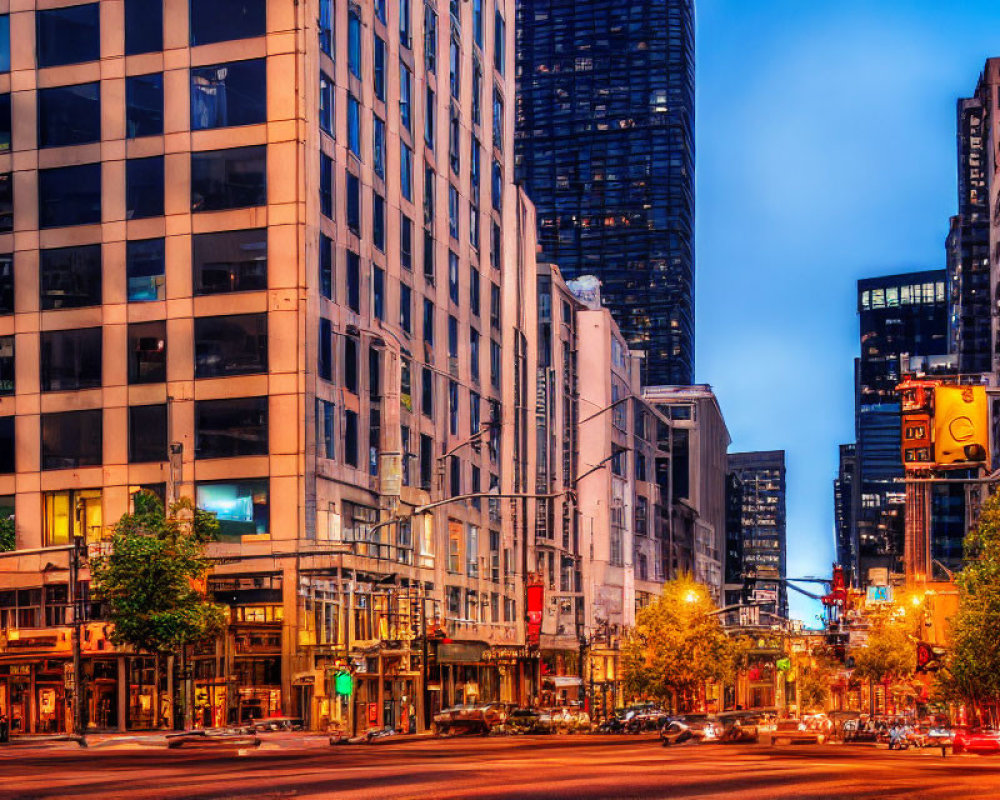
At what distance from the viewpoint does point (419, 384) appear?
90.2 metres

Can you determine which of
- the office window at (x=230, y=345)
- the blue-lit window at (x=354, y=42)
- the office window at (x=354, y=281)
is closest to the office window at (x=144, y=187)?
the office window at (x=230, y=345)

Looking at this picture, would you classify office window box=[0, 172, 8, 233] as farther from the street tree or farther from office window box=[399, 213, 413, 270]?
the street tree

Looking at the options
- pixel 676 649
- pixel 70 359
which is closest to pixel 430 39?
pixel 70 359

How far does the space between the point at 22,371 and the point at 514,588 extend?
141ft

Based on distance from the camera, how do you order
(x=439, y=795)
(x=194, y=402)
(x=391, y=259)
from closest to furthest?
(x=439, y=795) → (x=194, y=402) → (x=391, y=259)

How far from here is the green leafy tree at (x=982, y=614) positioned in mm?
70375

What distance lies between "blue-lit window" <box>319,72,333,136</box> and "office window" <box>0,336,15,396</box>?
1969cm

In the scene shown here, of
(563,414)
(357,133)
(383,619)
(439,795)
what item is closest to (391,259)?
(357,133)

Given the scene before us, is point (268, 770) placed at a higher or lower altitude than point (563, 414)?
lower

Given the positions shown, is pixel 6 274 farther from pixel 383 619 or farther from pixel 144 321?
pixel 383 619

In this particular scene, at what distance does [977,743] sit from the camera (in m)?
67.1

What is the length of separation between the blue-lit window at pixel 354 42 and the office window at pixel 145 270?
1455 centimetres

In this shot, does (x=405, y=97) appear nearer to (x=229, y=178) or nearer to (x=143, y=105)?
(x=229, y=178)

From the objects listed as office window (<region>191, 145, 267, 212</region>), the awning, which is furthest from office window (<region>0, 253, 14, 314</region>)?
the awning
